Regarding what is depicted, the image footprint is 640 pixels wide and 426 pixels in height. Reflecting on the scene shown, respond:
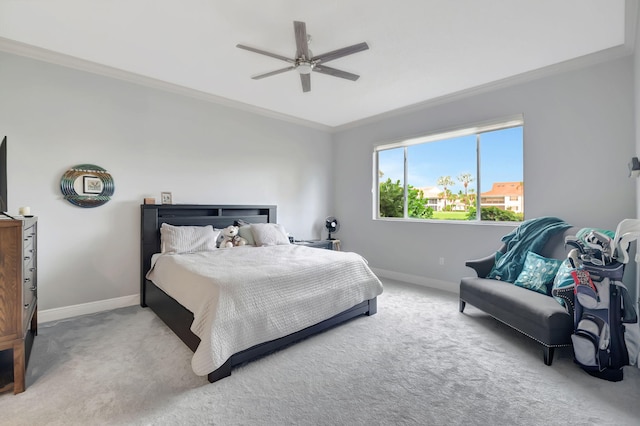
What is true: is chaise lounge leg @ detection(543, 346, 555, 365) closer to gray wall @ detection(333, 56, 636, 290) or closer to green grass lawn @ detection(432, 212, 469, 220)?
gray wall @ detection(333, 56, 636, 290)

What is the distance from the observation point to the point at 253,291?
2176 millimetres

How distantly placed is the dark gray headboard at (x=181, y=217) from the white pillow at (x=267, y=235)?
0.45m

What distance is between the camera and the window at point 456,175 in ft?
11.8

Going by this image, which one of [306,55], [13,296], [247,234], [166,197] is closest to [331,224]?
[247,234]

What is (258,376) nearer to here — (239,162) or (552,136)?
(239,162)

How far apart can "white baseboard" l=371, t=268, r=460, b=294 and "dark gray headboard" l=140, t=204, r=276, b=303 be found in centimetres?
214

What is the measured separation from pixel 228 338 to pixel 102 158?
2641 mm

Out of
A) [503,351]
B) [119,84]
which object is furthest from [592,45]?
[119,84]

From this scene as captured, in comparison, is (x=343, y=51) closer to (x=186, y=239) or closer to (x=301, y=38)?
(x=301, y=38)

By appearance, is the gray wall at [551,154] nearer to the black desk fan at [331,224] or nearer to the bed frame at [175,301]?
the black desk fan at [331,224]

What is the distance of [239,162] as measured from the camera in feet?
14.4

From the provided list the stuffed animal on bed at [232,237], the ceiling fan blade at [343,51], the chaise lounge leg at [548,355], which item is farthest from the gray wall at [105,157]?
the chaise lounge leg at [548,355]

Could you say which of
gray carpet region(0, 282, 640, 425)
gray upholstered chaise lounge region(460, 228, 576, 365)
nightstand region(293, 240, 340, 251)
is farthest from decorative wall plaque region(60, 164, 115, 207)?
gray upholstered chaise lounge region(460, 228, 576, 365)

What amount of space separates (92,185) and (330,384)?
3.18 metres
